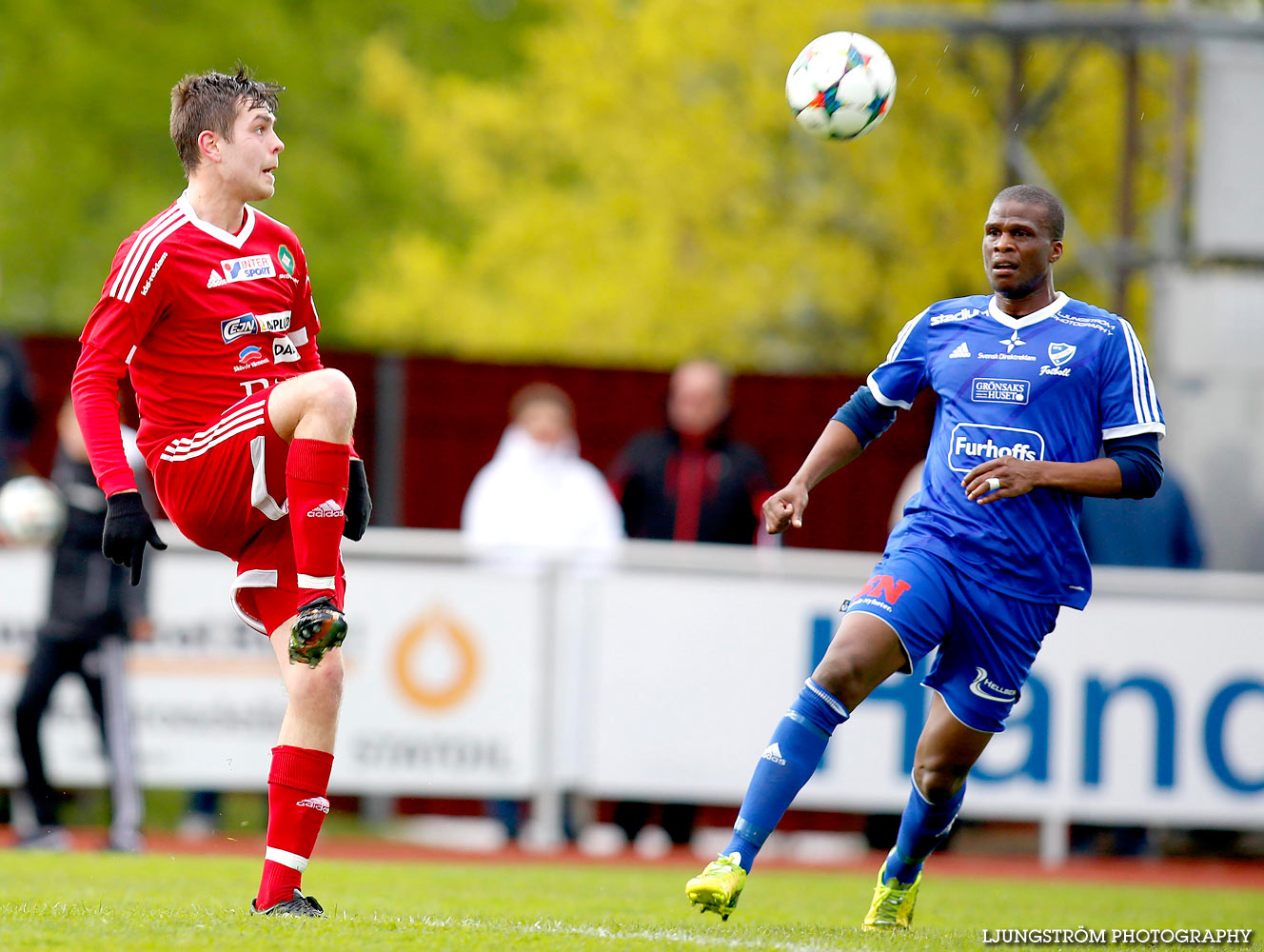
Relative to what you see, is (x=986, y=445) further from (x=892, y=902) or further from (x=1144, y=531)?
(x=1144, y=531)

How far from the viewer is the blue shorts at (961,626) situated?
6.15 m

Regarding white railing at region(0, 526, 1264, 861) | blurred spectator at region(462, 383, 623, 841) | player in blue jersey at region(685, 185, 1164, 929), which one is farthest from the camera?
blurred spectator at region(462, 383, 623, 841)

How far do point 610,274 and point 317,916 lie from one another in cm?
1724

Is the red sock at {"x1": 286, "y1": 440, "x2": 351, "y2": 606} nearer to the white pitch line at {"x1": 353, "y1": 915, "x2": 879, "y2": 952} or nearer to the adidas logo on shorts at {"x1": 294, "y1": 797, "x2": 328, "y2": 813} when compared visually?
the adidas logo on shorts at {"x1": 294, "y1": 797, "x2": 328, "y2": 813}

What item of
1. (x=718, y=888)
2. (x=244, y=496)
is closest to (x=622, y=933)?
(x=718, y=888)

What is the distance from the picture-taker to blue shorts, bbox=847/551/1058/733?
20.2 ft

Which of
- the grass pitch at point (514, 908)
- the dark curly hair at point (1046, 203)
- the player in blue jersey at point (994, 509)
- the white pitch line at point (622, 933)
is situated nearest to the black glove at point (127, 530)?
the grass pitch at point (514, 908)

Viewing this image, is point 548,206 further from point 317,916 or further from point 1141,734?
point 317,916

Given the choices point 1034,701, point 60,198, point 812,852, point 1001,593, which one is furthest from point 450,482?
point 60,198

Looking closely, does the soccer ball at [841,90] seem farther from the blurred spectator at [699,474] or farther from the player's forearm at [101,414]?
the blurred spectator at [699,474]

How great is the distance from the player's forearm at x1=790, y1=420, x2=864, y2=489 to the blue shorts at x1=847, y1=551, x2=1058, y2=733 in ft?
1.25

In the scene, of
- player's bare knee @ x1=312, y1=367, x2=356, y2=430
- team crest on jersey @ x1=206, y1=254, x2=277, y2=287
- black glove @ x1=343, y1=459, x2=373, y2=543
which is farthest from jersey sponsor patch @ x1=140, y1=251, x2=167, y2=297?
black glove @ x1=343, y1=459, x2=373, y2=543

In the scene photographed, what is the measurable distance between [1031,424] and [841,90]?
142 cm

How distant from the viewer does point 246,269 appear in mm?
5938
